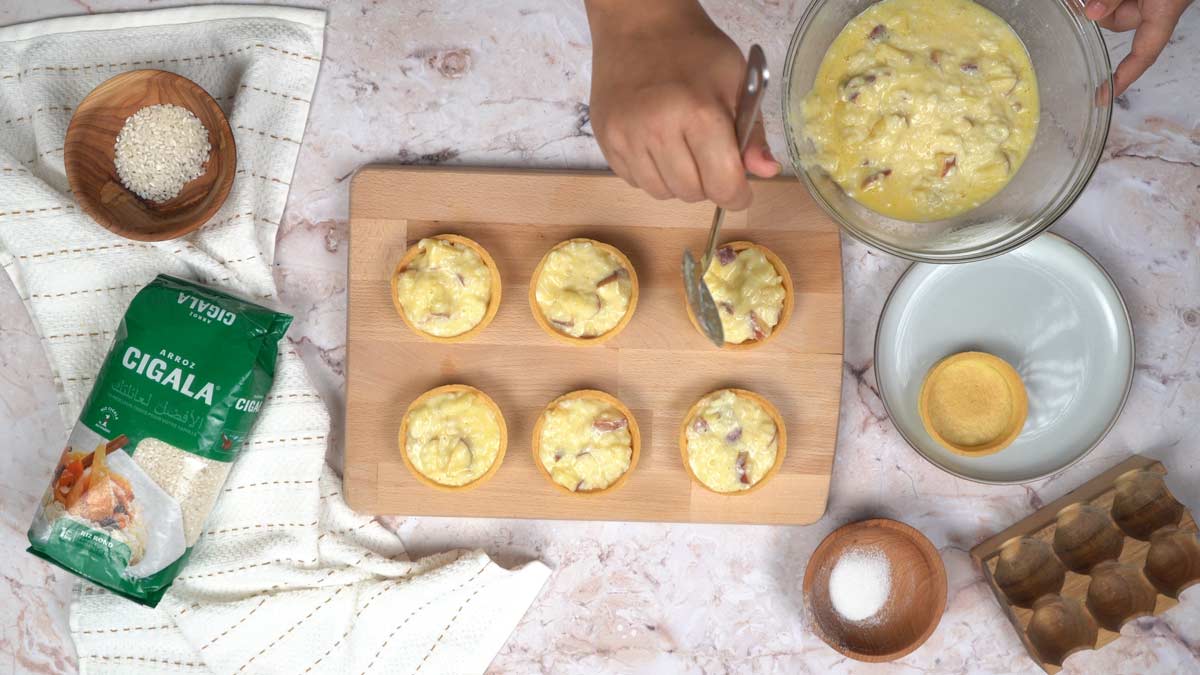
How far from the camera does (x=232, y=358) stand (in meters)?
1.92

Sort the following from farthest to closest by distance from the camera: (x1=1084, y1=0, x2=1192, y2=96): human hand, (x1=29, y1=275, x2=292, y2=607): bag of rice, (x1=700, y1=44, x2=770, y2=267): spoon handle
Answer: (x1=29, y1=275, x2=292, y2=607): bag of rice < (x1=1084, y1=0, x2=1192, y2=96): human hand < (x1=700, y1=44, x2=770, y2=267): spoon handle

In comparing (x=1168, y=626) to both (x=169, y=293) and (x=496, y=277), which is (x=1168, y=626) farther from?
(x=169, y=293)

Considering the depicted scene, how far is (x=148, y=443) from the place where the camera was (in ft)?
6.21

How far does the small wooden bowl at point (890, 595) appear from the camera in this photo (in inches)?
78.3

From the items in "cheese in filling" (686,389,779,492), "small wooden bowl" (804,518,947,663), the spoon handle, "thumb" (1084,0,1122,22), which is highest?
the spoon handle

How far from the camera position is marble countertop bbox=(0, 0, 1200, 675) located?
2074mm

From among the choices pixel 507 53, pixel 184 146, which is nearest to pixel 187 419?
pixel 184 146

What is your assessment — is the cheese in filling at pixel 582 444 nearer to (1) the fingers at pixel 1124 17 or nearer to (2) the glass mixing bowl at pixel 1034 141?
(2) the glass mixing bowl at pixel 1034 141

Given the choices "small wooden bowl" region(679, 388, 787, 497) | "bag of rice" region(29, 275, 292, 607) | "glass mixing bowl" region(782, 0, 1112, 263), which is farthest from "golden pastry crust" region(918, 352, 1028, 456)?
"bag of rice" region(29, 275, 292, 607)

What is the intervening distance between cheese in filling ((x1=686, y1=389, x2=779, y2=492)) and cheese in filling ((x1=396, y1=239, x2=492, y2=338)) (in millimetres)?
569

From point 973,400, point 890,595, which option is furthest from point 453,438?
point 973,400

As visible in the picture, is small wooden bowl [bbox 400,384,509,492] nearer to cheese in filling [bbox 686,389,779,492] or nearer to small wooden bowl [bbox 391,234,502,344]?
small wooden bowl [bbox 391,234,502,344]

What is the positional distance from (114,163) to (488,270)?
0.90 meters

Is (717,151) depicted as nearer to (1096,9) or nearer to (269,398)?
(1096,9)
